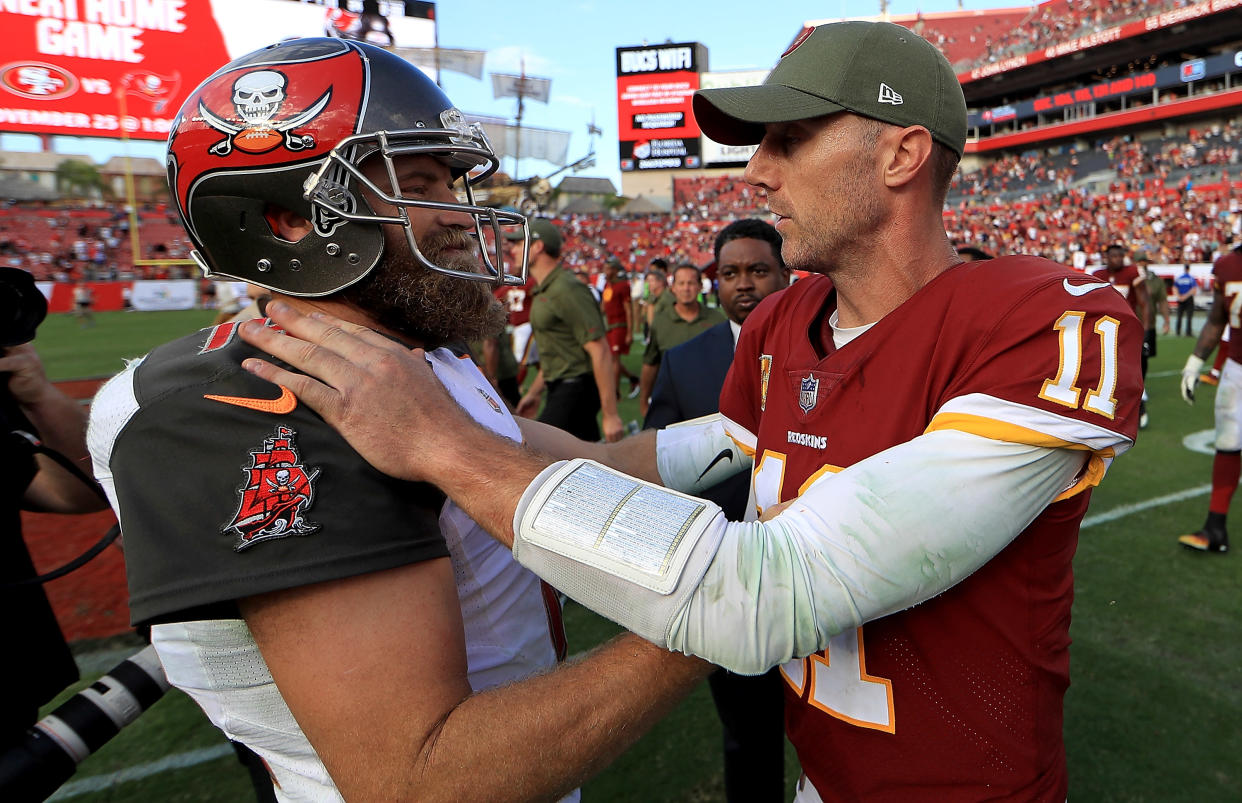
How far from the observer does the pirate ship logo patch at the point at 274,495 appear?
3.61 feet

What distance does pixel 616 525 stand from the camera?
114 centimetres

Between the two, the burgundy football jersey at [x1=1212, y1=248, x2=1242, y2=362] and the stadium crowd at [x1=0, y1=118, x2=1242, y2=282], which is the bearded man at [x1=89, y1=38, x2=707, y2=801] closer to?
the burgundy football jersey at [x1=1212, y1=248, x2=1242, y2=362]

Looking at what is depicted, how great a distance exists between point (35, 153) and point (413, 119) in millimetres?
64066

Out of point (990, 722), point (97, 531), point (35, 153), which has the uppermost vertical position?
point (35, 153)

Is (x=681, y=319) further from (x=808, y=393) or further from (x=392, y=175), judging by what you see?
(x=392, y=175)

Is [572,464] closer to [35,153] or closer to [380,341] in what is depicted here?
[380,341]

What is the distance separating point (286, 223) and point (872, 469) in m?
1.23

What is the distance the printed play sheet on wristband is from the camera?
110 cm

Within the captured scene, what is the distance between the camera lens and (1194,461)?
24.5ft

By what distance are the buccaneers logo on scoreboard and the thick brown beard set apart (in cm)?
27

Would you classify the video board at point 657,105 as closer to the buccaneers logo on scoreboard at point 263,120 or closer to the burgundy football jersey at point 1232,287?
the burgundy football jersey at point 1232,287

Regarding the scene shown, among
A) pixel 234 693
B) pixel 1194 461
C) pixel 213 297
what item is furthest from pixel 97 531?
pixel 213 297

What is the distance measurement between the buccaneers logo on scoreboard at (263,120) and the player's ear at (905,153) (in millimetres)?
1140

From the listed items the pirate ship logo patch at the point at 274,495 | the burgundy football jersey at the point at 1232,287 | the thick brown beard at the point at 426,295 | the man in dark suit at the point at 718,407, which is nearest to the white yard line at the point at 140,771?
the man in dark suit at the point at 718,407
